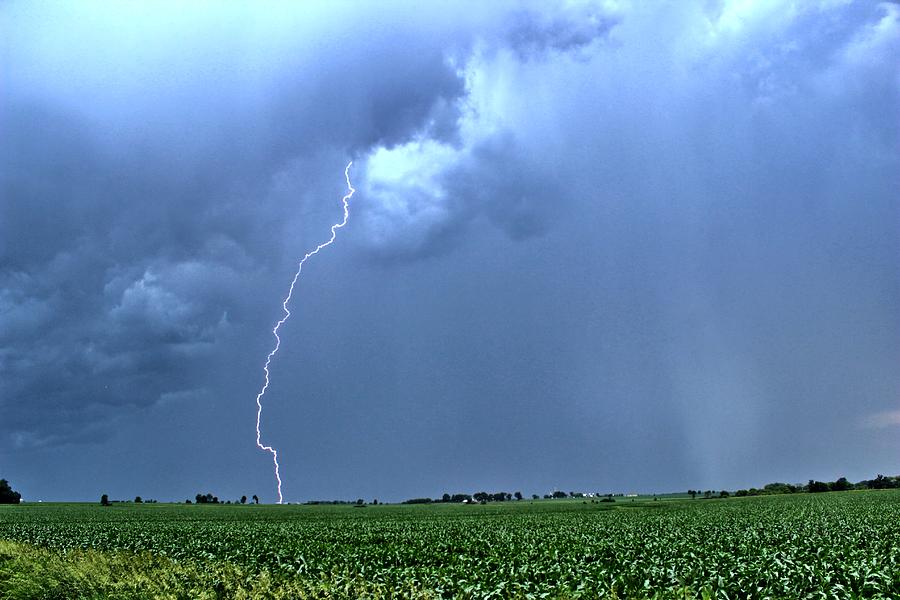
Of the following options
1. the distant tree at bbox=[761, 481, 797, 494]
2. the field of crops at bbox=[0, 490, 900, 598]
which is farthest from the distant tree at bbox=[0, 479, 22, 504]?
the distant tree at bbox=[761, 481, 797, 494]

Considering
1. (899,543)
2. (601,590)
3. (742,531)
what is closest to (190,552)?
(601,590)

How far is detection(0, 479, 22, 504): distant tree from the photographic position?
145625 millimetres

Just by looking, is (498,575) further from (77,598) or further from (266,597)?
(77,598)

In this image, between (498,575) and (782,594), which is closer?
(782,594)

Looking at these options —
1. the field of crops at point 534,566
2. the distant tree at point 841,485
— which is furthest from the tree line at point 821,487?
the field of crops at point 534,566

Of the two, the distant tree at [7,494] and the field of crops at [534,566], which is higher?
the field of crops at [534,566]

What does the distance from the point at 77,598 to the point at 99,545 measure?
80.2 feet

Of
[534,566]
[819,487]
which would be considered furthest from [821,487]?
[534,566]

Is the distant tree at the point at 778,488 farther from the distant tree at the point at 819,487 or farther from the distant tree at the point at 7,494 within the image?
the distant tree at the point at 7,494

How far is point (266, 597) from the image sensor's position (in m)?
14.7

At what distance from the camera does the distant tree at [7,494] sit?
14562cm

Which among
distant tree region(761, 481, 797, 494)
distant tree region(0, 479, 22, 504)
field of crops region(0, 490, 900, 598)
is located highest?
field of crops region(0, 490, 900, 598)

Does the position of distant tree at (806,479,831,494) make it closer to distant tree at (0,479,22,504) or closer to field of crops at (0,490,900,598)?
field of crops at (0,490,900,598)

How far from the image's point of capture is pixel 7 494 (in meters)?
146
